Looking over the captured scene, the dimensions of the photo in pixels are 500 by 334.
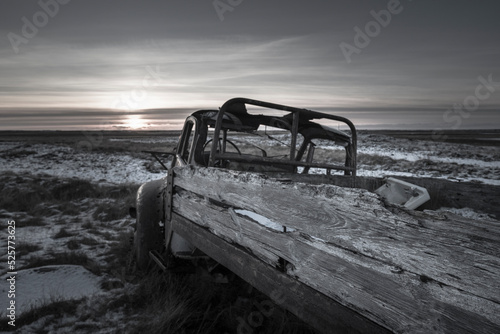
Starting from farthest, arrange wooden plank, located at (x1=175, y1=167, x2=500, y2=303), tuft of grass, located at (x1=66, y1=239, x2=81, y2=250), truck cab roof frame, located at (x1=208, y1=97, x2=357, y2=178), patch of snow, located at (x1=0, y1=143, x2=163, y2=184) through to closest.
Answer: patch of snow, located at (x1=0, y1=143, x2=163, y2=184) → tuft of grass, located at (x1=66, y1=239, x2=81, y2=250) → truck cab roof frame, located at (x1=208, y1=97, x2=357, y2=178) → wooden plank, located at (x1=175, y1=167, x2=500, y2=303)

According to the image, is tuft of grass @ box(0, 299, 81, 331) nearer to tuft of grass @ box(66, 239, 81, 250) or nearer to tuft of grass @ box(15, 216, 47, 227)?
tuft of grass @ box(66, 239, 81, 250)

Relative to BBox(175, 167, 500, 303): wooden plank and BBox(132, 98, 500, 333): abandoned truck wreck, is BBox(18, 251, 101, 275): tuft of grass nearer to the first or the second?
BBox(132, 98, 500, 333): abandoned truck wreck

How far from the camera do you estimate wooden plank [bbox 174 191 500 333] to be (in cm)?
85

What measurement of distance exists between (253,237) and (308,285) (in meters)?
0.43

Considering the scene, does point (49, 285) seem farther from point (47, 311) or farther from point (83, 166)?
point (83, 166)

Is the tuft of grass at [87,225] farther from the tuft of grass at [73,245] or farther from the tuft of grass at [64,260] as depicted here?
the tuft of grass at [64,260]

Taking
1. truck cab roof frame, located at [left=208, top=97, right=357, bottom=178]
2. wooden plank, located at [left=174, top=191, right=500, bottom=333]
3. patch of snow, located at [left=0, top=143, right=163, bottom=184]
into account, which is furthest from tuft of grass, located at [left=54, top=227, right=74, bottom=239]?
patch of snow, located at [left=0, top=143, right=163, bottom=184]

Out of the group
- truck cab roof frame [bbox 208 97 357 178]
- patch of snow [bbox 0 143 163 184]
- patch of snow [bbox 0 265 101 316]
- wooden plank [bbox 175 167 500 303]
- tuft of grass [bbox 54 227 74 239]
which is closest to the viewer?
wooden plank [bbox 175 167 500 303]

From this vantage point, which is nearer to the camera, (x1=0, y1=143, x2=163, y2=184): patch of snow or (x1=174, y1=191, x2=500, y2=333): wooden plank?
(x1=174, y1=191, x2=500, y2=333): wooden plank

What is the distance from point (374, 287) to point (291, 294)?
48cm

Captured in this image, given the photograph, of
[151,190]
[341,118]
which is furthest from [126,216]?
[341,118]

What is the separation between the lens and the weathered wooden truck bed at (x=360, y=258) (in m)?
0.84

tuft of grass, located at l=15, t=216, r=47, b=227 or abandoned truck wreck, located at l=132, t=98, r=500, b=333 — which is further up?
abandoned truck wreck, located at l=132, t=98, r=500, b=333

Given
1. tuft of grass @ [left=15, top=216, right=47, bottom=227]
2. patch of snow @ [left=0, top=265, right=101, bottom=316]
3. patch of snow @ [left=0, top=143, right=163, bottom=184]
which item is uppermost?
patch of snow @ [left=0, top=265, right=101, bottom=316]
